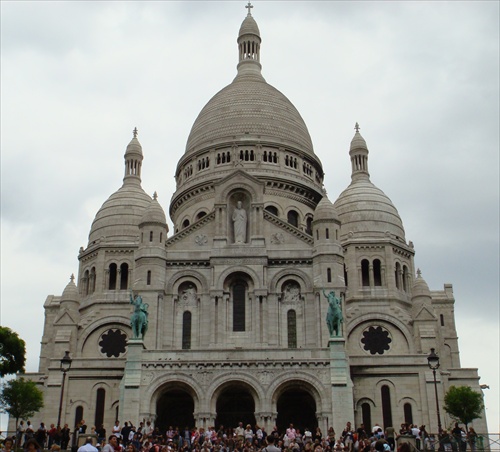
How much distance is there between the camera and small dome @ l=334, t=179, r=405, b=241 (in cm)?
6544

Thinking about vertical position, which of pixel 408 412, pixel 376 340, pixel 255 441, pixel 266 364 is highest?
pixel 376 340

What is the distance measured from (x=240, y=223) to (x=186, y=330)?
26.4 ft

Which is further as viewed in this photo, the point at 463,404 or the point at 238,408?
the point at 463,404

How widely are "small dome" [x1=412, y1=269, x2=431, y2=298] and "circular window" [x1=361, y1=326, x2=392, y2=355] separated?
3.58 m

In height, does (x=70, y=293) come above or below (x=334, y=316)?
above

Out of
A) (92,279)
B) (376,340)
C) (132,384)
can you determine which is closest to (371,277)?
(376,340)

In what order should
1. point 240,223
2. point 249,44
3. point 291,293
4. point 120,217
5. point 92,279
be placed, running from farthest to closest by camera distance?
point 249,44
point 120,217
point 92,279
point 240,223
point 291,293

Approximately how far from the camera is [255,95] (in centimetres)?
7500

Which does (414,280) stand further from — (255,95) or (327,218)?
(255,95)

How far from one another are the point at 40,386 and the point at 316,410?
23.1m

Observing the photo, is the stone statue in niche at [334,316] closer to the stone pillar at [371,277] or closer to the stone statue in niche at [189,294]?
the stone statue in niche at [189,294]

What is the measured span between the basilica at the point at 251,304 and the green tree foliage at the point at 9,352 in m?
5.41

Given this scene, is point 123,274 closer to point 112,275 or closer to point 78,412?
point 112,275

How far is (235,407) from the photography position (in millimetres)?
49406
